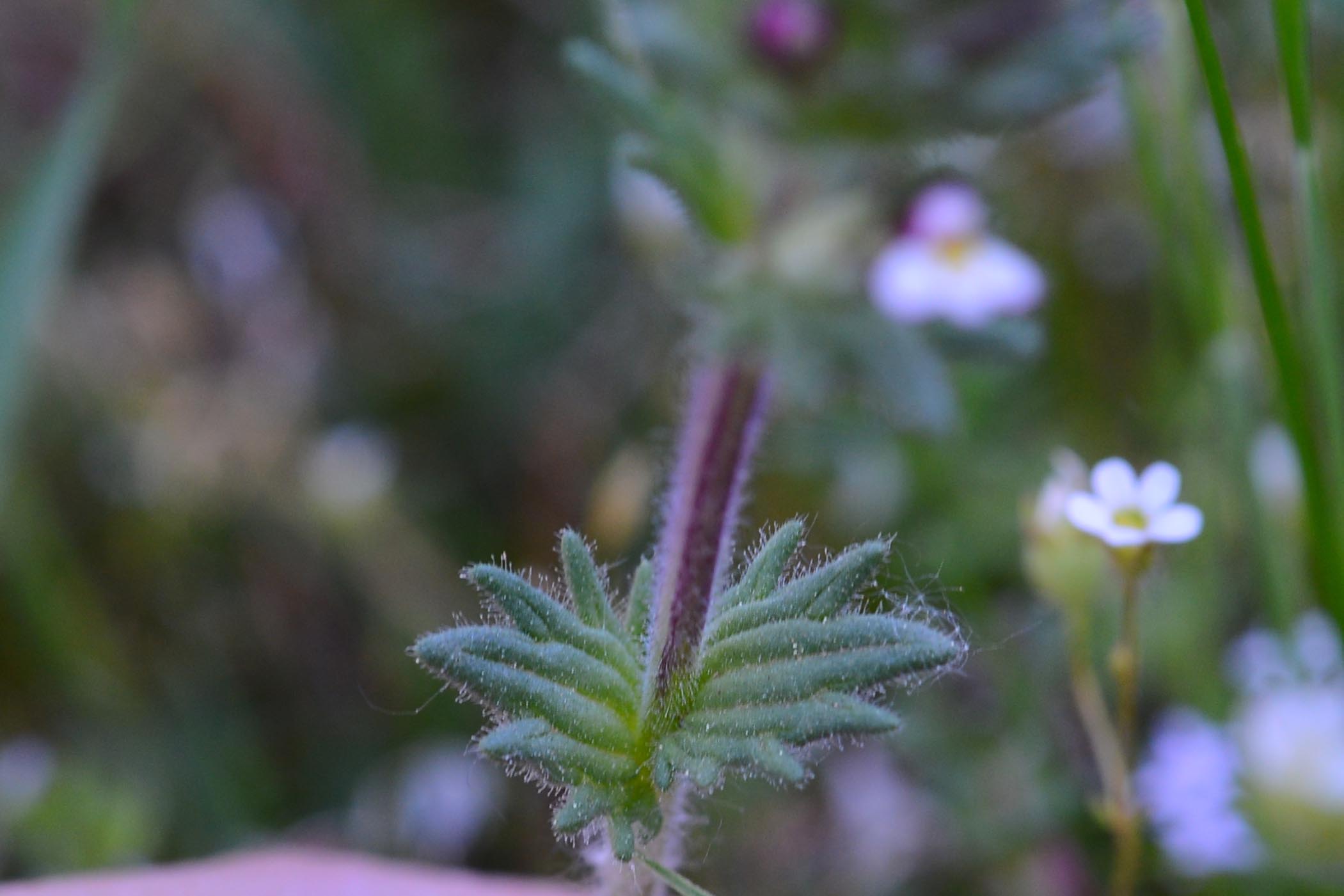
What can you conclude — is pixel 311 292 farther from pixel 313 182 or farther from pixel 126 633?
pixel 126 633

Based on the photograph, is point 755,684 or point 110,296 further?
point 110,296

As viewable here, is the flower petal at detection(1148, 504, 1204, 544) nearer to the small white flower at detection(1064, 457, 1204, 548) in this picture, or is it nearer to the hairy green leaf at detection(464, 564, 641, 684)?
A: the small white flower at detection(1064, 457, 1204, 548)

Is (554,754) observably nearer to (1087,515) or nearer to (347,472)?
(1087,515)

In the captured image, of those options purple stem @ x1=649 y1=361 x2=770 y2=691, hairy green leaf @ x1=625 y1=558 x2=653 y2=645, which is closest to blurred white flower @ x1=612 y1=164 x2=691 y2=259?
purple stem @ x1=649 y1=361 x2=770 y2=691

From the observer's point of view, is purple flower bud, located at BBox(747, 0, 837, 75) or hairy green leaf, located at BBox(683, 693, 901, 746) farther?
purple flower bud, located at BBox(747, 0, 837, 75)

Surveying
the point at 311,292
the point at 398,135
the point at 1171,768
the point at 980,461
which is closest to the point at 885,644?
the point at 1171,768

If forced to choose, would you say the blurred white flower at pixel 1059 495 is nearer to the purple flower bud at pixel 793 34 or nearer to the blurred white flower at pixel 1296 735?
the blurred white flower at pixel 1296 735
